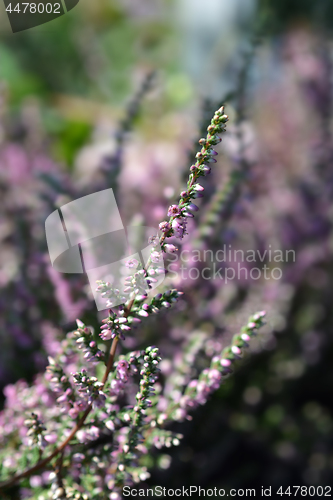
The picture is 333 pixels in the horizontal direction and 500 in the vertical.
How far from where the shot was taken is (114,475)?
0.38 metres

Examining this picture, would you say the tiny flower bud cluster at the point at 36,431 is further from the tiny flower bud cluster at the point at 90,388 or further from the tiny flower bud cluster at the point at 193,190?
the tiny flower bud cluster at the point at 193,190

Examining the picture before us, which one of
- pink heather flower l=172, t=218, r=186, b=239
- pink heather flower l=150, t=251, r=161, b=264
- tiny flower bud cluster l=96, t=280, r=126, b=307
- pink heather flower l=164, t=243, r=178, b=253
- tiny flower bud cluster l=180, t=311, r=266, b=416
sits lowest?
tiny flower bud cluster l=180, t=311, r=266, b=416

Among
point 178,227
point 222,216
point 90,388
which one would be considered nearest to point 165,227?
point 178,227

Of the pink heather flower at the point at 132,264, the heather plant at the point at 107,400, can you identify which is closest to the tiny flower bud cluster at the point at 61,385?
the heather plant at the point at 107,400

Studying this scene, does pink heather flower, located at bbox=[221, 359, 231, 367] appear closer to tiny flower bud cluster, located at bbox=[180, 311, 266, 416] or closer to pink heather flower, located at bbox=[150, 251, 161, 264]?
tiny flower bud cluster, located at bbox=[180, 311, 266, 416]

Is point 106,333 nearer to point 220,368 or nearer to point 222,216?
point 220,368

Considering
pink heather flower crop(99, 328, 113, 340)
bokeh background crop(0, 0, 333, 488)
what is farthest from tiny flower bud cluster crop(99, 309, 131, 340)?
bokeh background crop(0, 0, 333, 488)

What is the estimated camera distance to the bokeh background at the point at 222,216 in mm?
541

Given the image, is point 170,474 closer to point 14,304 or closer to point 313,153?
point 14,304

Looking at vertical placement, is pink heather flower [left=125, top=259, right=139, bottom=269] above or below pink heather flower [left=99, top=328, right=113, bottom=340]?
above

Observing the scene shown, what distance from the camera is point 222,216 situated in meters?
0.55

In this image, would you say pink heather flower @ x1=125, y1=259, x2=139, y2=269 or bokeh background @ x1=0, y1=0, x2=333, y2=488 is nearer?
pink heather flower @ x1=125, y1=259, x2=139, y2=269

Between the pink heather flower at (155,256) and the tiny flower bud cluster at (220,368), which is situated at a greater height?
the pink heather flower at (155,256)

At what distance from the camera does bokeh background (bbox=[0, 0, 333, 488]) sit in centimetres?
54
